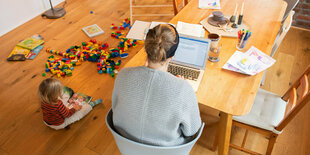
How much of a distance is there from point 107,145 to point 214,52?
1189mm

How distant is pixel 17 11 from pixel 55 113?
229 cm

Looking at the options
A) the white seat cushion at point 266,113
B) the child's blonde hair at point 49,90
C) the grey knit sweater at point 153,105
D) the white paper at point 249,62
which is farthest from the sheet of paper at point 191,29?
the child's blonde hair at point 49,90

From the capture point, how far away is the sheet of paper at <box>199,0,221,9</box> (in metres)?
2.28

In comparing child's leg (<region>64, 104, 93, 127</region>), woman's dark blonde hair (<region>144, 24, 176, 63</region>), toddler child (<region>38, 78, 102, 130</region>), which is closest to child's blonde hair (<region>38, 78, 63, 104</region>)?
toddler child (<region>38, 78, 102, 130</region>)

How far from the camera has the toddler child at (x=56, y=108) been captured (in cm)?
186

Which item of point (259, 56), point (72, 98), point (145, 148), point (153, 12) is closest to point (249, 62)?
point (259, 56)

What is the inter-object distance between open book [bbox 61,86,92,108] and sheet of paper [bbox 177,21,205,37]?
3.82 feet

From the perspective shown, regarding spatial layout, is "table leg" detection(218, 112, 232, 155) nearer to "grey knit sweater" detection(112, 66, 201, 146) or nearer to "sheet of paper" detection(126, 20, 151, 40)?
"grey knit sweater" detection(112, 66, 201, 146)

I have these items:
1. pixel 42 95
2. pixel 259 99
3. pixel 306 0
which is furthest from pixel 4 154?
pixel 306 0

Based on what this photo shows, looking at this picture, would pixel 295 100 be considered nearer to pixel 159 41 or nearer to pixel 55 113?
pixel 159 41

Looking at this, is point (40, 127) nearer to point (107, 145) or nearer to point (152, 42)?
point (107, 145)

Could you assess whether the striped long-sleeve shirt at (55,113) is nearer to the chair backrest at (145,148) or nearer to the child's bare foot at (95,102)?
the child's bare foot at (95,102)

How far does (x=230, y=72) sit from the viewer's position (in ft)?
5.27

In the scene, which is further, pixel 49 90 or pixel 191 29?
pixel 191 29
